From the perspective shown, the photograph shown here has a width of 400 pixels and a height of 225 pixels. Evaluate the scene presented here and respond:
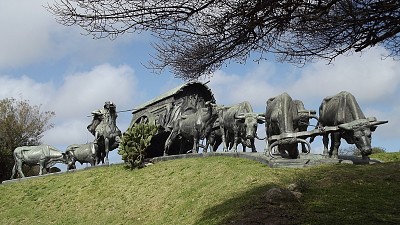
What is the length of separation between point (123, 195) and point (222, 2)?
12.8m

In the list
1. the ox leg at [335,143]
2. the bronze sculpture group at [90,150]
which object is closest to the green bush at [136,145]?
the bronze sculpture group at [90,150]

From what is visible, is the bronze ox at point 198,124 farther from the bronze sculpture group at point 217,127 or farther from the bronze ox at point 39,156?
the bronze ox at point 39,156

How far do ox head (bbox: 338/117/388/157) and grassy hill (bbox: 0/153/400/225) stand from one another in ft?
2.03

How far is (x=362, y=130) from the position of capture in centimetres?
1570

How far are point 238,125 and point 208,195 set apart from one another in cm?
761

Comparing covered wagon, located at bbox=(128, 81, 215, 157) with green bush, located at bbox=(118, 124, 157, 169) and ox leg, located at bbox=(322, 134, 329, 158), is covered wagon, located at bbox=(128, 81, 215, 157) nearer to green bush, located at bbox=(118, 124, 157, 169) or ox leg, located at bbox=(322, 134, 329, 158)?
green bush, located at bbox=(118, 124, 157, 169)

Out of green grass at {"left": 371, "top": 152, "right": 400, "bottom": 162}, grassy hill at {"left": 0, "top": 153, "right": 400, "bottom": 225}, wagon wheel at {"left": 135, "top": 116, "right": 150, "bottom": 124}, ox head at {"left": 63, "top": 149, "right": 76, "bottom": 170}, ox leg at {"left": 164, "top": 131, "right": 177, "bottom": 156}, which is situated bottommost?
grassy hill at {"left": 0, "top": 153, "right": 400, "bottom": 225}

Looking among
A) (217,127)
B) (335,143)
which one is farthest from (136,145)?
(335,143)

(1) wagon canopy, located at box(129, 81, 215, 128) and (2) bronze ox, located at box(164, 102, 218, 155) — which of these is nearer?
(2) bronze ox, located at box(164, 102, 218, 155)

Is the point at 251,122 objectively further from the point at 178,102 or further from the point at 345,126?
the point at 178,102

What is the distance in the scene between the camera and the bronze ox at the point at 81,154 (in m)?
27.7

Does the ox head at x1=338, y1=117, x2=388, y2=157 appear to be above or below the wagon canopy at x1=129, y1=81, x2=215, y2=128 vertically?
below

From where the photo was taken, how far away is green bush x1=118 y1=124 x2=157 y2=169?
77.2 feet

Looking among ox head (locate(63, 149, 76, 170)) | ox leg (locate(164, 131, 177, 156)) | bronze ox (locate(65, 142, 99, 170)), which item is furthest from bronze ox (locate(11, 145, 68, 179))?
ox leg (locate(164, 131, 177, 156))
